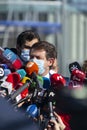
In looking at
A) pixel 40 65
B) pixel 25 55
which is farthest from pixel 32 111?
pixel 25 55

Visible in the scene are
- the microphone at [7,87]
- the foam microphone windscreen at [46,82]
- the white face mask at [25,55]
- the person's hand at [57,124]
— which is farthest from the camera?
the white face mask at [25,55]

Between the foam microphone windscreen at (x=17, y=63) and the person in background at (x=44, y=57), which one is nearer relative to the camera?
the person in background at (x=44, y=57)

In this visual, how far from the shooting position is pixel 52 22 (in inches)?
558

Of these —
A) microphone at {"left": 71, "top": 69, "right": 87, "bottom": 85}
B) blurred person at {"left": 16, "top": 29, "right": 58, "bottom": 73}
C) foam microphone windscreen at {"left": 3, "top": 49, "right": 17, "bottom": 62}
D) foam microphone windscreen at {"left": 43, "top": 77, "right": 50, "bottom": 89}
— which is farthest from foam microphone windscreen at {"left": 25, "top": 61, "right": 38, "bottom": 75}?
blurred person at {"left": 16, "top": 29, "right": 58, "bottom": 73}

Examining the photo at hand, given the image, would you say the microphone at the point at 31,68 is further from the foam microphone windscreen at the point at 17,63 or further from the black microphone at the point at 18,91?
the foam microphone windscreen at the point at 17,63

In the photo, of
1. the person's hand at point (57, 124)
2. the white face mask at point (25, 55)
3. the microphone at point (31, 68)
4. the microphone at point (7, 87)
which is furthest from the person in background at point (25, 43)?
the person's hand at point (57, 124)

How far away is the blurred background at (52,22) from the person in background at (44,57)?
27.4 ft

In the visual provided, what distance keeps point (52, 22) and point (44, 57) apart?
9.33 meters

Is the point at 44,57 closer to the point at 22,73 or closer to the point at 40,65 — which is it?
the point at 40,65

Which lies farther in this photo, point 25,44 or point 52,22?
point 52,22

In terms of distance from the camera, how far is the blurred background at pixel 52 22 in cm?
1367

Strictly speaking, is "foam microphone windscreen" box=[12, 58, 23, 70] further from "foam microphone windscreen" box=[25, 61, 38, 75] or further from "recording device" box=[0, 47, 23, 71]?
"foam microphone windscreen" box=[25, 61, 38, 75]

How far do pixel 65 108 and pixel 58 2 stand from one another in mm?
10029

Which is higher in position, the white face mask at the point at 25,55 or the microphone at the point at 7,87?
the white face mask at the point at 25,55
